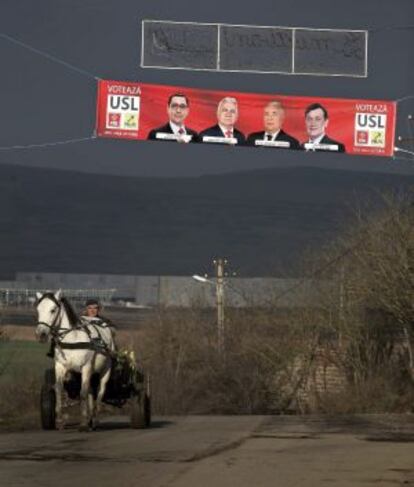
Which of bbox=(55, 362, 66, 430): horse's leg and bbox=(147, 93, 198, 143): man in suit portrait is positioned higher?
bbox=(147, 93, 198, 143): man in suit portrait

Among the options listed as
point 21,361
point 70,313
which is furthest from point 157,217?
point 70,313

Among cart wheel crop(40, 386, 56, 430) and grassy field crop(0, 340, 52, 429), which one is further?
grassy field crop(0, 340, 52, 429)

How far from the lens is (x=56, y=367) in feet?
67.8

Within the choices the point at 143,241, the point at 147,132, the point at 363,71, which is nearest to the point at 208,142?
the point at 147,132

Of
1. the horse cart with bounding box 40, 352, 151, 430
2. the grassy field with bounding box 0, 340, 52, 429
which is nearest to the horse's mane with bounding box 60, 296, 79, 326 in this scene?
the horse cart with bounding box 40, 352, 151, 430

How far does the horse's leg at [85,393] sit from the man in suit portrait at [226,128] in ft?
43.0

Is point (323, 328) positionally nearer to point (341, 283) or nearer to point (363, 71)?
point (341, 283)

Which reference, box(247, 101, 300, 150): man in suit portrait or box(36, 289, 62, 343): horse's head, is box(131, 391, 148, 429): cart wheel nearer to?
box(36, 289, 62, 343): horse's head

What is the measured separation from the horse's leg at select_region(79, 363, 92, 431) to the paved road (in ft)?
0.70

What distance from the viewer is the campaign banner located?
106 ft

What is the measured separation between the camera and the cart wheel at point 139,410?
73.2ft

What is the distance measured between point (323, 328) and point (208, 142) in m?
14.3

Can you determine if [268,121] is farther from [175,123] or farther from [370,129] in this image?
[370,129]

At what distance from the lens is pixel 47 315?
20141 mm
